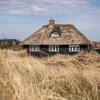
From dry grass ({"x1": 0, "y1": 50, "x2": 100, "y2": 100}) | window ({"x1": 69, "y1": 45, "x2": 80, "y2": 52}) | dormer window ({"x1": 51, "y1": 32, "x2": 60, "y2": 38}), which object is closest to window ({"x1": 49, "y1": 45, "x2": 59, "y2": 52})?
dormer window ({"x1": 51, "y1": 32, "x2": 60, "y2": 38})

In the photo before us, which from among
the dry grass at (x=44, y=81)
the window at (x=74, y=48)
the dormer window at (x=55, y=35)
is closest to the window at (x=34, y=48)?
the dormer window at (x=55, y=35)

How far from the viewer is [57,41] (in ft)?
160

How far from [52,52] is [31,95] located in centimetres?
4205

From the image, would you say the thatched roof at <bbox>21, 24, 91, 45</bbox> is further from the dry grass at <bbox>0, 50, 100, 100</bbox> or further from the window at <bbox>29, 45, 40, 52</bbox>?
the dry grass at <bbox>0, 50, 100, 100</bbox>

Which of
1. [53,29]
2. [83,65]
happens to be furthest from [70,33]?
[83,65]

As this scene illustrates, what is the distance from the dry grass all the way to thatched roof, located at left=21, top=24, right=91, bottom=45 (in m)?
39.4

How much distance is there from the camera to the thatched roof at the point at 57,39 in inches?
1913

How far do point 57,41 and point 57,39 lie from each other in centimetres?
68

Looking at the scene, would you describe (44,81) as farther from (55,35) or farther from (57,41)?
(55,35)

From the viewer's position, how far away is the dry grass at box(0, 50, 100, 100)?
7.02 m

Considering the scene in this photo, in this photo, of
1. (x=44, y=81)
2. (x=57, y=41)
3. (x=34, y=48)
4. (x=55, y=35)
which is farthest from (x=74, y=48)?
(x=44, y=81)

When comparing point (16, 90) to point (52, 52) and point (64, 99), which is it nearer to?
point (64, 99)

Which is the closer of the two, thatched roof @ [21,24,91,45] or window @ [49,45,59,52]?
window @ [49,45,59,52]

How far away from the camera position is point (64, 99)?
23.3ft
